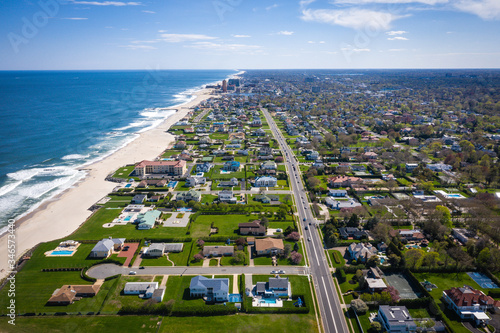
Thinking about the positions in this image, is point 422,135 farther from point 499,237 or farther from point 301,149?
point 499,237

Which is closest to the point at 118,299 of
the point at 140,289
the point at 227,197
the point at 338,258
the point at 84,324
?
→ the point at 140,289

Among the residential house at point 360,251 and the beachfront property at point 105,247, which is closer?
the residential house at point 360,251

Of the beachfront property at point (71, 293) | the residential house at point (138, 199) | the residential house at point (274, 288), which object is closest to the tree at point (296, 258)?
the residential house at point (274, 288)

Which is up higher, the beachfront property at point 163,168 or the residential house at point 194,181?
the beachfront property at point 163,168

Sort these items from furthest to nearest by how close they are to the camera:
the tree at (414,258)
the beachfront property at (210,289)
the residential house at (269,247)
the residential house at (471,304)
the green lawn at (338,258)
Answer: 1. the residential house at (269,247)
2. the green lawn at (338,258)
3. the tree at (414,258)
4. the beachfront property at (210,289)
5. the residential house at (471,304)

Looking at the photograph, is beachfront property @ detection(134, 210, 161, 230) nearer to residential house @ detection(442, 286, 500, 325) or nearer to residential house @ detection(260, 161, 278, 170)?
residential house @ detection(260, 161, 278, 170)

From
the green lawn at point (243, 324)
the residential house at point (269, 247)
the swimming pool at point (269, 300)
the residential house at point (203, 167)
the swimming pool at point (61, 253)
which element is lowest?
the green lawn at point (243, 324)

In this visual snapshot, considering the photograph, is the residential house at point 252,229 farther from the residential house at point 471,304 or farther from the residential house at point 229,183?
the residential house at point 471,304

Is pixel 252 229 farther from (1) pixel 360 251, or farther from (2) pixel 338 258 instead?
(1) pixel 360 251
